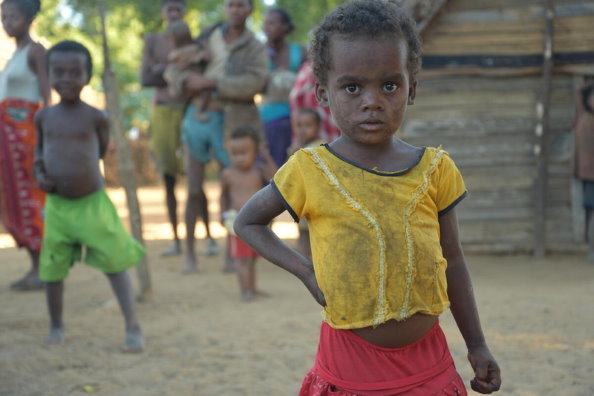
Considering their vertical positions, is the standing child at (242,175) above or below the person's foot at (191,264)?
above

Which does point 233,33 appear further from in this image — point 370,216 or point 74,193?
point 370,216

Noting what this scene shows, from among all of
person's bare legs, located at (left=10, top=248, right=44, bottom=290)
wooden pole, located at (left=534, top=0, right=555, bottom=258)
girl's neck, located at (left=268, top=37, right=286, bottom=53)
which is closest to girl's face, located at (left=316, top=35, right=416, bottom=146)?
person's bare legs, located at (left=10, top=248, right=44, bottom=290)

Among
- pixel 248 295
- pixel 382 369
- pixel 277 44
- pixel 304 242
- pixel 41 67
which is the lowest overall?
pixel 248 295

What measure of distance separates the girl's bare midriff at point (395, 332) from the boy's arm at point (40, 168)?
9.09 ft

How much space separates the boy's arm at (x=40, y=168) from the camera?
4.12 meters

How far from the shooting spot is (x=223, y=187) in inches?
230

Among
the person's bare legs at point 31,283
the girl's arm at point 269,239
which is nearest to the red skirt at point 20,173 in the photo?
the person's bare legs at point 31,283

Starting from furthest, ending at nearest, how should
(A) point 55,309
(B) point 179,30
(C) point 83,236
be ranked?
(B) point 179,30 → (A) point 55,309 → (C) point 83,236

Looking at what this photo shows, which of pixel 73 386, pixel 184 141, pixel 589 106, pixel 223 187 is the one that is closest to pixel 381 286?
pixel 73 386

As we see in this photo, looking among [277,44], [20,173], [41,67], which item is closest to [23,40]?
[41,67]

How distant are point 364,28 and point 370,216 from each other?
0.48 meters

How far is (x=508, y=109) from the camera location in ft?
24.6

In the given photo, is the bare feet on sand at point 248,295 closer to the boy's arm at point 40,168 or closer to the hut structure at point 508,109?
the boy's arm at point 40,168

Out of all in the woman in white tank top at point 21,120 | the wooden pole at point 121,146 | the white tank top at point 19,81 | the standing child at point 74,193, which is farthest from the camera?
the white tank top at point 19,81
